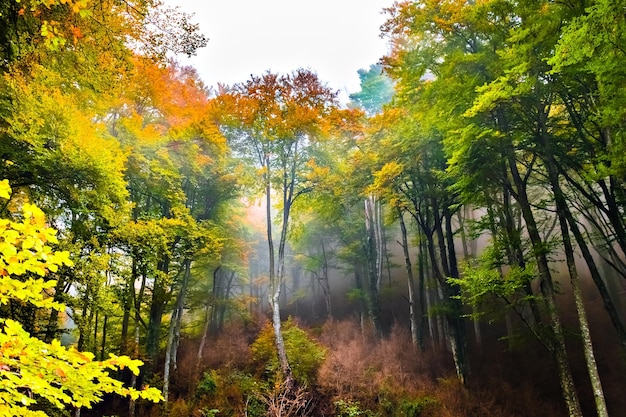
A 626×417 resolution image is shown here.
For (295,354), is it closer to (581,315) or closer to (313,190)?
(313,190)

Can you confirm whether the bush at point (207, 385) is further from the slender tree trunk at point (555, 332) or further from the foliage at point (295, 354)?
the slender tree trunk at point (555, 332)

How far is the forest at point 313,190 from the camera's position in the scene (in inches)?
214

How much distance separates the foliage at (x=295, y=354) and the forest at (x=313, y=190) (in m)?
0.08

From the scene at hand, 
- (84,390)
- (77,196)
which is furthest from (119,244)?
(84,390)

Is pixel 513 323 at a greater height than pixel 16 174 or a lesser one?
lesser

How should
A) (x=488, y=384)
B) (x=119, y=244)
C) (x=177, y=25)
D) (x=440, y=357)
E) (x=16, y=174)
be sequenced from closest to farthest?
(x=177, y=25) → (x=16, y=174) → (x=119, y=244) → (x=488, y=384) → (x=440, y=357)

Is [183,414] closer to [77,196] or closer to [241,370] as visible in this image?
[241,370]

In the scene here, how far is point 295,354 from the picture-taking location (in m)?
13.3

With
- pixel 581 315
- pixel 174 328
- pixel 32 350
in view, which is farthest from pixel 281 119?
pixel 32 350

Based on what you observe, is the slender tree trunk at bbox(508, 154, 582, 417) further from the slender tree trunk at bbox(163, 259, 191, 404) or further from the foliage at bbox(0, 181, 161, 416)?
the slender tree trunk at bbox(163, 259, 191, 404)

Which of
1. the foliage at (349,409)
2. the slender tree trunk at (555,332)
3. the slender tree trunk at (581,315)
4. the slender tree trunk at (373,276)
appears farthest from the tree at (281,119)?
the slender tree trunk at (581,315)

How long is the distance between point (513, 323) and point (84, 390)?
62.0 feet

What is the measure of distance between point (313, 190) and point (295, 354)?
695cm

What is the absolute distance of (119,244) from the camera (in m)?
10.6
